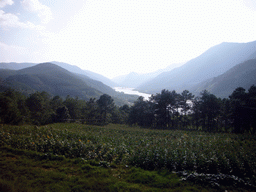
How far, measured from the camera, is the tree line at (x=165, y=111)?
3438cm

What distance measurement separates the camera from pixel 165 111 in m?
51.1

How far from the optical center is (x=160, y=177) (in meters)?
6.93

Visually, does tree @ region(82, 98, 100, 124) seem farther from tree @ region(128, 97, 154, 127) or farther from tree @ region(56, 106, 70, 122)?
tree @ region(128, 97, 154, 127)

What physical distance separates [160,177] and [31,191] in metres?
5.59

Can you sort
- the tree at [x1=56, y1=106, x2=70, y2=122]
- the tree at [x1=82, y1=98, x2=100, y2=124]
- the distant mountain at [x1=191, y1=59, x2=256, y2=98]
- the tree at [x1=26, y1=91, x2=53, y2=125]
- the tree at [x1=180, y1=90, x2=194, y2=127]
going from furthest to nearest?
the distant mountain at [x1=191, y1=59, x2=256, y2=98] → the tree at [x1=82, y1=98, x2=100, y2=124] → the tree at [x1=180, y1=90, x2=194, y2=127] → the tree at [x1=26, y1=91, x2=53, y2=125] → the tree at [x1=56, y1=106, x2=70, y2=122]

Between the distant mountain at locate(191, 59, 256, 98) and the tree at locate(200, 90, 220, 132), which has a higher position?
the distant mountain at locate(191, 59, 256, 98)

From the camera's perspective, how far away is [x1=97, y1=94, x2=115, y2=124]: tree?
62.1 metres

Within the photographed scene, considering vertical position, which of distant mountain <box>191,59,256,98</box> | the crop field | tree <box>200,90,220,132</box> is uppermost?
distant mountain <box>191,59,256,98</box>

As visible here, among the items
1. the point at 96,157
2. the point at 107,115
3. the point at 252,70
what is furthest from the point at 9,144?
the point at 252,70

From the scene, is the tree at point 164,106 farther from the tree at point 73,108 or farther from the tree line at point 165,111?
the tree at point 73,108

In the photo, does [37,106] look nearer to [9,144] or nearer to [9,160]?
[9,144]

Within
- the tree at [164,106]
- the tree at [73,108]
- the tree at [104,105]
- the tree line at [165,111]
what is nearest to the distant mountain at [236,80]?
the tree line at [165,111]

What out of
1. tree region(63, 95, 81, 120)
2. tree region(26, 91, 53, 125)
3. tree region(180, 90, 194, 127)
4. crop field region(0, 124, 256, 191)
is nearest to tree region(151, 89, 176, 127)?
tree region(180, 90, 194, 127)

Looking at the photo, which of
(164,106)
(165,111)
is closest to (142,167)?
(164,106)
